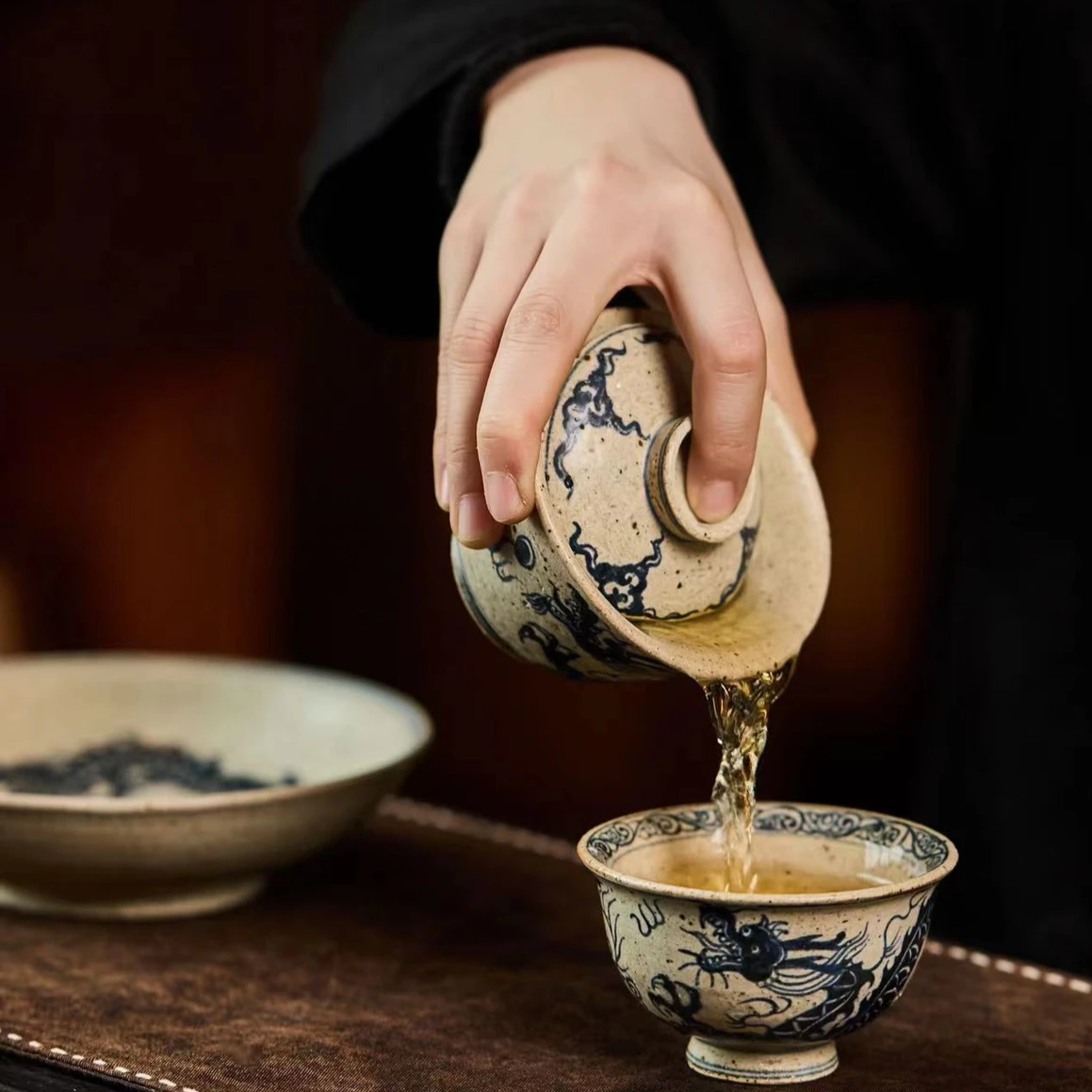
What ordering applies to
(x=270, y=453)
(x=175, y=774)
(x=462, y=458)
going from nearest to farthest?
(x=462, y=458) < (x=175, y=774) < (x=270, y=453)

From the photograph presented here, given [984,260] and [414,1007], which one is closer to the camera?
[414,1007]

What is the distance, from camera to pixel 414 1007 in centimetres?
119

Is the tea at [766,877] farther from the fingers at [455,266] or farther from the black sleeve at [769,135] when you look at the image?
the black sleeve at [769,135]

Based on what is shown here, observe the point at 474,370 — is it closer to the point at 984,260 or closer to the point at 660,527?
the point at 660,527

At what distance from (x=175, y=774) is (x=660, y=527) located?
2.35ft

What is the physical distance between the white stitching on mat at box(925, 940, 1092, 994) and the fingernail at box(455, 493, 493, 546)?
58 centimetres

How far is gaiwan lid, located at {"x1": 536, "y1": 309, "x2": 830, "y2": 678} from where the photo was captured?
1065mm

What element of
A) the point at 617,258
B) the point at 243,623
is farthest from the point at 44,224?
the point at 617,258

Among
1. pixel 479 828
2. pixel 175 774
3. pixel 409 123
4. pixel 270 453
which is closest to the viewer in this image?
pixel 409 123

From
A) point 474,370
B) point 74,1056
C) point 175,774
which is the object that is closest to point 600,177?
point 474,370

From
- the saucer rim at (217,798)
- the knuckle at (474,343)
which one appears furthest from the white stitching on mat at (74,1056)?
the knuckle at (474,343)

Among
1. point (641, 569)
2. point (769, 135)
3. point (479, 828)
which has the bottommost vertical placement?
point (479, 828)

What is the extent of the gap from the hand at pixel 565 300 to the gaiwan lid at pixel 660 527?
0.03m

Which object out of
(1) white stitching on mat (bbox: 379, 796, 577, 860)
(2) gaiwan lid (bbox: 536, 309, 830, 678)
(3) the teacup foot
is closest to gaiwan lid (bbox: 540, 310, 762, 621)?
(2) gaiwan lid (bbox: 536, 309, 830, 678)
